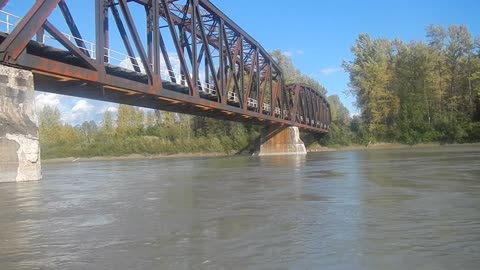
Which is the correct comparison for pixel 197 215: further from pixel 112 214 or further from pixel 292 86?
pixel 292 86

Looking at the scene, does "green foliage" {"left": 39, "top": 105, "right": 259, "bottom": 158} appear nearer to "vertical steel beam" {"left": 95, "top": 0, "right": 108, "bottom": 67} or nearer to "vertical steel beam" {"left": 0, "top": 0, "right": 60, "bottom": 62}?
"vertical steel beam" {"left": 95, "top": 0, "right": 108, "bottom": 67}

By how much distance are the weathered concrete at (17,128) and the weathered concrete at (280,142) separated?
210ft

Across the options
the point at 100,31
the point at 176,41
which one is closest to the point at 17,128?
the point at 100,31

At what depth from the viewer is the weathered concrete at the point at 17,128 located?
21469 mm

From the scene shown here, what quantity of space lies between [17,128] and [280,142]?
67.3 m

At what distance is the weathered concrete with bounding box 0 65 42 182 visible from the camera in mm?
21469

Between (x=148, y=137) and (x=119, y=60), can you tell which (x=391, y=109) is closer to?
(x=148, y=137)

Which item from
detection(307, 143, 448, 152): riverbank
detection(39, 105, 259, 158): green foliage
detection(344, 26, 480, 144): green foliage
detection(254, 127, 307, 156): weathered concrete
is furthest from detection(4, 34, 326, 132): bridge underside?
detection(344, 26, 480, 144): green foliage

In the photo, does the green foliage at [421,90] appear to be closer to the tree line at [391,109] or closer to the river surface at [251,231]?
the tree line at [391,109]

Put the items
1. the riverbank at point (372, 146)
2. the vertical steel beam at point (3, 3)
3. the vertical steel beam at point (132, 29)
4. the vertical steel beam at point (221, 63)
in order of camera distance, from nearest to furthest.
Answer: the vertical steel beam at point (3, 3), the vertical steel beam at point (132, 29), the vertical steel beam at point (221, 63), the riverbank at point (372, 146)

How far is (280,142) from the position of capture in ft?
284

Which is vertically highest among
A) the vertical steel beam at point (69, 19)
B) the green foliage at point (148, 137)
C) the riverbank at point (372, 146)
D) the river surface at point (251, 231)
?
the vertical steel beam at point (69, 19)

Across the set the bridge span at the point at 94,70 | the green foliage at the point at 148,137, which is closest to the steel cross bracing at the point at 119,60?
the bridge span at the point at 94,70

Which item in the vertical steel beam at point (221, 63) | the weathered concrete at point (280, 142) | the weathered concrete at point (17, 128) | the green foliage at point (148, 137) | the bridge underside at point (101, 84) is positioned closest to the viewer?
the weathered concrete at point (17, 128)
